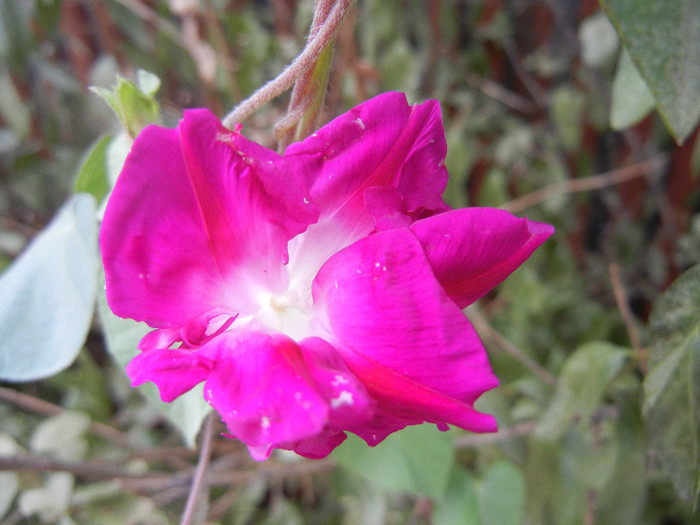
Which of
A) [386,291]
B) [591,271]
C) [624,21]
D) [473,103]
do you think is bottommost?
[591,271]


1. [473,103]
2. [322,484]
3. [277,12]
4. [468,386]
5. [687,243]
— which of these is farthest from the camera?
[473,103]

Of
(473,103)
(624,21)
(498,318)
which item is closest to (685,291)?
(624,21)

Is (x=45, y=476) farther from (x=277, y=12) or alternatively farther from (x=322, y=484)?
(x=277, y=12)

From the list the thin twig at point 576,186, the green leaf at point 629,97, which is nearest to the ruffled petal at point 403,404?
the green leaf at point 629,97

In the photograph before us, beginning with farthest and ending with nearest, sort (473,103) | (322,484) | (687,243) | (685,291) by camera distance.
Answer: (473,103) → (687,243) → (322,484) → (685,291)

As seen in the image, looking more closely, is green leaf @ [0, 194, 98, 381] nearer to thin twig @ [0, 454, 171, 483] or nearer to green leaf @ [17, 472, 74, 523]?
thin twig @ [0, 454, 171, 483]

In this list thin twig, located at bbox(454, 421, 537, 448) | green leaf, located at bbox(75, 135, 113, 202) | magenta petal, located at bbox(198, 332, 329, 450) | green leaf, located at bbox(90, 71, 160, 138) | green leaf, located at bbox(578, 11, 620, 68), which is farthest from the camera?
green leaf, located at bbox(578, 11, 620, 68)

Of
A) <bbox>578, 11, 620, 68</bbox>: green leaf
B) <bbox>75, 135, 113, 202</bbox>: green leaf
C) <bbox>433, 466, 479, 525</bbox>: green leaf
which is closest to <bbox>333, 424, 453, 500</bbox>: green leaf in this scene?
<bbox>433, 466, 479, 525</bbox>: green leaf
